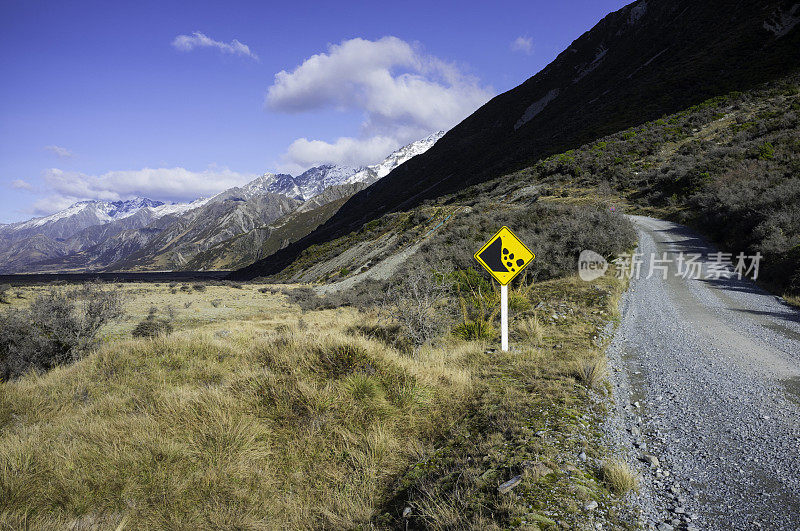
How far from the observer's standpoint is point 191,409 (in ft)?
13.8

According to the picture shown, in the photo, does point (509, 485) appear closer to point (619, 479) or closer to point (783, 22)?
point (619, 479)

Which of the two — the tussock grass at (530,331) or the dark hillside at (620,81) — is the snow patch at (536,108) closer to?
the dark hillside at (620,81)

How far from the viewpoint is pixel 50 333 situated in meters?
8.59

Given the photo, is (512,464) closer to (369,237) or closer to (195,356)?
(195,356)

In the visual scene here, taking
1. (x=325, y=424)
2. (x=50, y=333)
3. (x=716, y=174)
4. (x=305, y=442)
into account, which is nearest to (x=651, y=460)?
(x=325, y=424)

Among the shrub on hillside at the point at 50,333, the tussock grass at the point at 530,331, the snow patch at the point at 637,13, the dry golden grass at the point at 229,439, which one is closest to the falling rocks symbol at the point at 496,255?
the tussock grass at the point at 530,331

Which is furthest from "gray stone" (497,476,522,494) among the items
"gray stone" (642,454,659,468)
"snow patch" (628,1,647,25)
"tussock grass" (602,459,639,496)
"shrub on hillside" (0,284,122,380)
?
"snow patch" (628,1,647,25)

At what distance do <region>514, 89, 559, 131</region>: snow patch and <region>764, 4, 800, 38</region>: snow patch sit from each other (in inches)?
1349

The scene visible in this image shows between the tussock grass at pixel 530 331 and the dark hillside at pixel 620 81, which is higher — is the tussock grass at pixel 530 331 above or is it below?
below

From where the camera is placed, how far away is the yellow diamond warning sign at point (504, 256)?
684 cm

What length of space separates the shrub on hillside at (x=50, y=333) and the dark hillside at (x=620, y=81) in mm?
47565

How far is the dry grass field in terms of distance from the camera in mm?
2936

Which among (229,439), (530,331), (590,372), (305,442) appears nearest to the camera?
(229,439)

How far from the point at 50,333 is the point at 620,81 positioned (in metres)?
77.4
